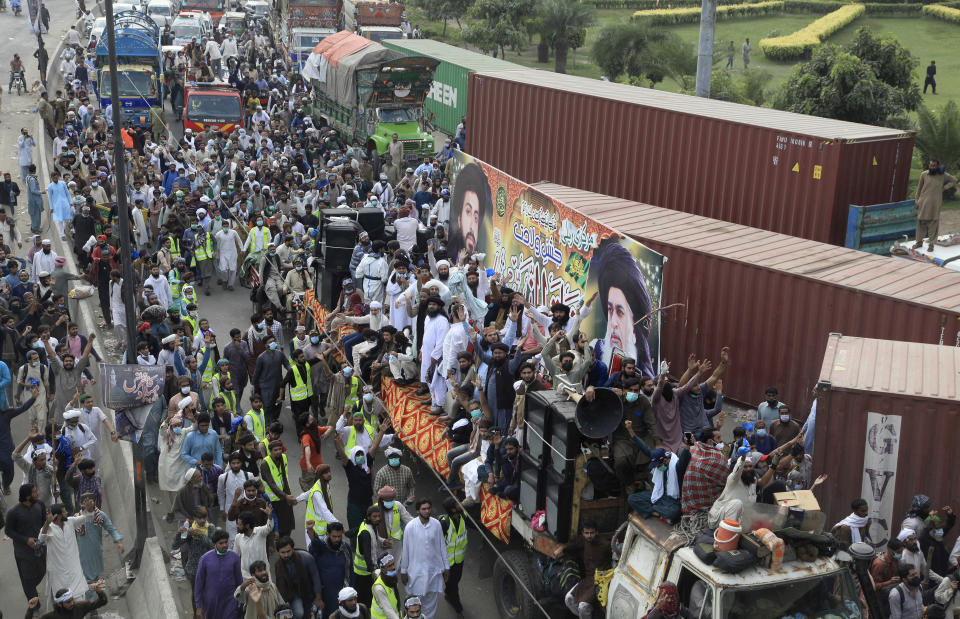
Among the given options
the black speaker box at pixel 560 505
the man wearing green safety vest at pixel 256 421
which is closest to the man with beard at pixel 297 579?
the black speaker box at pixel 560 505

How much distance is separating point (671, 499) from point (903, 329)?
538 centimetres

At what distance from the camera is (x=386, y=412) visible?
39.1 feet

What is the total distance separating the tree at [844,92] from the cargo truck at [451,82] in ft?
25.8

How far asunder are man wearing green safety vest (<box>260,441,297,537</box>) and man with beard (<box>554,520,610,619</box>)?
9.70 feet

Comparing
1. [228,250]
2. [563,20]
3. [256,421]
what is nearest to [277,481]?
[256,421]

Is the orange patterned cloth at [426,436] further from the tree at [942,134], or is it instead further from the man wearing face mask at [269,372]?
the tree at [942,134]

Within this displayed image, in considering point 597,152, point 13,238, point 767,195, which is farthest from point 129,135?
point 767,195

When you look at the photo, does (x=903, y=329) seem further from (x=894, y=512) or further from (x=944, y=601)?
(x=944, y=601)

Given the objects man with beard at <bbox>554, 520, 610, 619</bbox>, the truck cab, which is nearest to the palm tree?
man with beard at <bbox>554, 520, 610, 619</bbox>

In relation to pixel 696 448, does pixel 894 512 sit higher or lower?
lower

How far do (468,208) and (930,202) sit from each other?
22.5 ft

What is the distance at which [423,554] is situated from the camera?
906cm

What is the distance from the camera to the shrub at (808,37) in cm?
4772

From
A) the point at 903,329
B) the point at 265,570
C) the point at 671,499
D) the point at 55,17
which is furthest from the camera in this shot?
the point at 55,17
